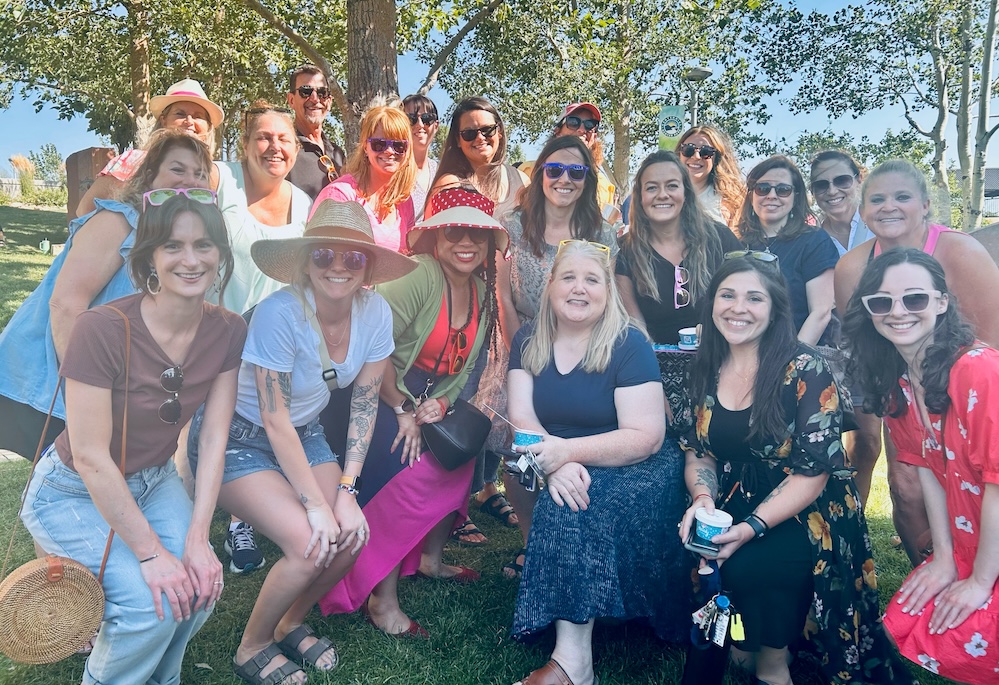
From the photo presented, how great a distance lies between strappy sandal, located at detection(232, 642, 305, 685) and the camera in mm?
2879

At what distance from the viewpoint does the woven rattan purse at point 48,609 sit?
2.26m

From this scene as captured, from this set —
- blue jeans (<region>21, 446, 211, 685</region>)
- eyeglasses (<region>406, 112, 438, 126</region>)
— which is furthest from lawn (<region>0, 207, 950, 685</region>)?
eyeglasses (<region>406, 112, 438, 126</region>)

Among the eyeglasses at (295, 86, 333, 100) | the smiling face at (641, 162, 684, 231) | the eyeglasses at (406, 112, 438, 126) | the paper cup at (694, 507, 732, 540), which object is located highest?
the eyeglasses at (295, 86, 333, 100)

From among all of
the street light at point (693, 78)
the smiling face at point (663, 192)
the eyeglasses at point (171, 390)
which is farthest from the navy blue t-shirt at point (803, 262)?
the street light at point (693, 78)

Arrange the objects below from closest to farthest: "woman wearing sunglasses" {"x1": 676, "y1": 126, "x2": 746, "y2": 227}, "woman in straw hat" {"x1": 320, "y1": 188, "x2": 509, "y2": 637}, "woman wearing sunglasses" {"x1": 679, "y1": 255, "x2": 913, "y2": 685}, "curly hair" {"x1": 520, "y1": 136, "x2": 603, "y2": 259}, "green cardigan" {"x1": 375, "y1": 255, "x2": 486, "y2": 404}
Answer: "woman wearing sunglasses" {"x1": 679, "y1": 255, "x2": 913, "y2": 685} < "woman in straw hat" {"x1": 320, "y1": 188, "x2": 509, "y2": 637} < "green cardigan" {"x1": 375, "y1": 255, "x2": 486, "y2": 404} < "curly hair" {"x1": 520, "y1": 136, "x2": 603, "y2": 259} < "woman wearing sunglasses" {"x1": 676, "y1": 126, "x2": 746, "y2": 227}

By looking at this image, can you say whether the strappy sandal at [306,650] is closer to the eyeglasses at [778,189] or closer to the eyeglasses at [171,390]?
the eyeglasses at [171,390]

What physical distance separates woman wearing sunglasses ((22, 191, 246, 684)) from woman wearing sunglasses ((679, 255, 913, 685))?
6.09 feet

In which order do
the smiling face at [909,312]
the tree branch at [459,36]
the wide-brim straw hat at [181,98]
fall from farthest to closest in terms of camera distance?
the tree branch at [459,36] < the wide-brim straw hat at [181,98] < the smiling face at [909,312]

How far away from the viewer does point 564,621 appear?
282cm

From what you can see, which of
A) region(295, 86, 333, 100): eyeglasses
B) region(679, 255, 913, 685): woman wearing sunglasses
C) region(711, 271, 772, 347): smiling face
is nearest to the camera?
region(679, 255, 913, 685): woman wearing sunglasses

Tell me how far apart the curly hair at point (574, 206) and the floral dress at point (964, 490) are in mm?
1915

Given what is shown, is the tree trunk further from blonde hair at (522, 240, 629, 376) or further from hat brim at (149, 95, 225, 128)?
blonde hair at (522, 240, 629, 376)

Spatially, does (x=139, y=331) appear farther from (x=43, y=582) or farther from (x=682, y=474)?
(x=682, y=474)

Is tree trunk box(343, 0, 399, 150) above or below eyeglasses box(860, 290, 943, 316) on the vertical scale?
above
